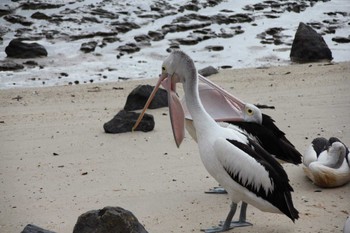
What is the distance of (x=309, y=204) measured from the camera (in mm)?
4324

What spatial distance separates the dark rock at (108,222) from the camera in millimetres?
3430

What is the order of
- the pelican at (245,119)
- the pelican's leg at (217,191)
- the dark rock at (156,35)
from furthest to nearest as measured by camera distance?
the dark rock at (156,35) → the pelican's leg at (217,191) → the pelican at (245,119)

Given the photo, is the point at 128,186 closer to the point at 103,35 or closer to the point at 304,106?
the point at 304,106

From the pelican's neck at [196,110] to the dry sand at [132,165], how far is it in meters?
Answer: 0.61

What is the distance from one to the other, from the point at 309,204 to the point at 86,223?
5.16 ft

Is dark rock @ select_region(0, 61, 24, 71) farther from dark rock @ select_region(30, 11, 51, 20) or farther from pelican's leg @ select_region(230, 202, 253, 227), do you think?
pelican's leg @ select_region(230, 202, 253, 227)

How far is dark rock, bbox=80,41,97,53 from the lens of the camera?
11.7 metres

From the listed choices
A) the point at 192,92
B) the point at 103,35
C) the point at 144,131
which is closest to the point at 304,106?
the point at 144,131

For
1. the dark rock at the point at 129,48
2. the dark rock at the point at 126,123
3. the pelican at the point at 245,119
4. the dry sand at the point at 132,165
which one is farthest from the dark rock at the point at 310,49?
the pelican at the point at 245,119

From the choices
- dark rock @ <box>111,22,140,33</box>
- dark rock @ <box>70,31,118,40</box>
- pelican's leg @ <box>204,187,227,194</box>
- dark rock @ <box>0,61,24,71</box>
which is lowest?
dark rock @ <box>111,22,140,33</box>

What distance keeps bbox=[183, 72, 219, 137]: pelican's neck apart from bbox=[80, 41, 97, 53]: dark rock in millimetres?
7648

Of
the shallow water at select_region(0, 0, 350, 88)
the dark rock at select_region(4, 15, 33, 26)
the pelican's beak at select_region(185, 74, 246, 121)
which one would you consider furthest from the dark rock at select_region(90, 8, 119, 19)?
the pelican's beak at select_region(185, 74, 246, 121)

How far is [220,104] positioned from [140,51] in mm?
7212

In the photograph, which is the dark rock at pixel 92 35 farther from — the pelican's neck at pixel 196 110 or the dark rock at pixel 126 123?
the pelican's neck at pixel 196 110
